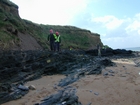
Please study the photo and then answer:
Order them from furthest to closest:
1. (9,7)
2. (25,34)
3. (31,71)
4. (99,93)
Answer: (9,7)
(25,34)
(31,71)
(99,93)

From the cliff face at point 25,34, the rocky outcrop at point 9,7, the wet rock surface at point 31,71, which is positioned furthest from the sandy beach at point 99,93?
the rocky outcrop at point 9,7

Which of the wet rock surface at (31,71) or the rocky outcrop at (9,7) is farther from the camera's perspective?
the rocky outcrop at (9,7)

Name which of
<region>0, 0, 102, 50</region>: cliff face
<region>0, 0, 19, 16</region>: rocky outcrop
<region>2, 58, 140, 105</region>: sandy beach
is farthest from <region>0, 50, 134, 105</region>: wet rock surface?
<region>0, 0, 19, 16</region>: rocky outcrop

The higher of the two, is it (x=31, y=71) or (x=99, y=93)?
(x=31, y=71)

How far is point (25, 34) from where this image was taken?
23.0 metres

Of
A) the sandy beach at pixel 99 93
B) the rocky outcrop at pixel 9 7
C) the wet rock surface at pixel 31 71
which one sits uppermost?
the rocky outcrop at pixel 9 7

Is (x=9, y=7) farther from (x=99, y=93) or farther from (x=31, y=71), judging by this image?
(x=99, y=93)

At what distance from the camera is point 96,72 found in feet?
25.5

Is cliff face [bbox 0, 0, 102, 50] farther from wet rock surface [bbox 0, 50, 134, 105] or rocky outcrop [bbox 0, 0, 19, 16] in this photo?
wet rock surface [bbox 0, 50, 134, 105]

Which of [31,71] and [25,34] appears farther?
[25,34]

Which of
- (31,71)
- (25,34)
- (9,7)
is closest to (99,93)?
(31,71)

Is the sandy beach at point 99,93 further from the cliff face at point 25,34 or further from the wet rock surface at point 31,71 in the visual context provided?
the cliff face at point 25,34

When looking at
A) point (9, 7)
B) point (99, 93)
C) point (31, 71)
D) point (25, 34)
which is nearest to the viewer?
point (99, 93)

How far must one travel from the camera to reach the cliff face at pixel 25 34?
57.7 ft
